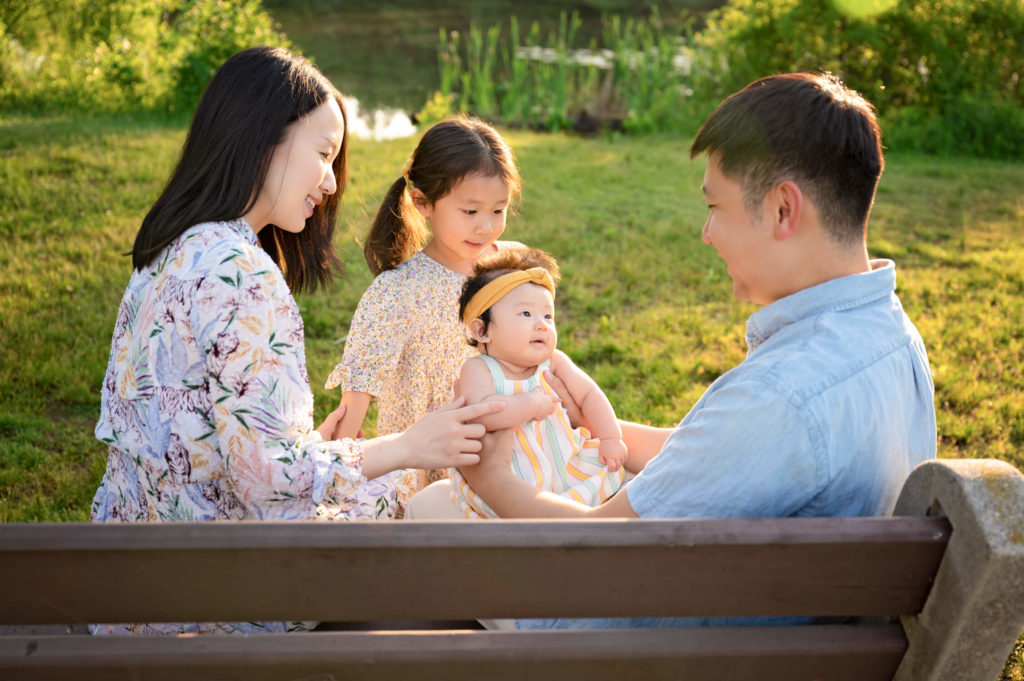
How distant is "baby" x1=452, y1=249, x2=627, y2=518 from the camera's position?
280 centimetres

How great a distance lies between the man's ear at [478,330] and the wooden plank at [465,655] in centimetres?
157

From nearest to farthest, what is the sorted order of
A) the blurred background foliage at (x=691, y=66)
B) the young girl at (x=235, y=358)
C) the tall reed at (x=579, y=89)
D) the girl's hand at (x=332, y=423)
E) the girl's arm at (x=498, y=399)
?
the young girl at (x=235, y=358), the girl's arm at (x=498, y=399), the girl's hand at (x=332, y=423), the blurred background foliage at (x=691, y=66), the tall reed at (x=579, y=89)

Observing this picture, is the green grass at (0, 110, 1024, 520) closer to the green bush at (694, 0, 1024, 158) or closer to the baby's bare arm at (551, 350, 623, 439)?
the green bush at (694, 0, 1024, 158)

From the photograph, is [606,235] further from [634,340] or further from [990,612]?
[990,612]

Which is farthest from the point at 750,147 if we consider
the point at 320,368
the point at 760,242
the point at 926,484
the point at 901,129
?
the point at 901,129

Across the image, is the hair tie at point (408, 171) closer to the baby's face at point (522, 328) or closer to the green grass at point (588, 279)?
the baby's face at point (522, 328)

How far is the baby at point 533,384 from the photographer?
2797 mm

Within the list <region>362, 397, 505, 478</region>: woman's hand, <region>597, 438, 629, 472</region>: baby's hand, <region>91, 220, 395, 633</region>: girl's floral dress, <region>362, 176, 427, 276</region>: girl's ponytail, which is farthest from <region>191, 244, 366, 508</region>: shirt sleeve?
<region>362, 176, 427, 276</region>: girl's ponytail

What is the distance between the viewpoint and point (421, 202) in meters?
3.67

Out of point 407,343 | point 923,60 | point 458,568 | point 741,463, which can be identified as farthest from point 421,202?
point 923,60

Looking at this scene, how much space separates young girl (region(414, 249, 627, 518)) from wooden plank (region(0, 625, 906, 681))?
1181 mm

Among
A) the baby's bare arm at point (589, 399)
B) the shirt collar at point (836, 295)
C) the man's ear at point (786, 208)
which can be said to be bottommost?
the baby's bare arm at point (589, 399)

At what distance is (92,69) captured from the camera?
1142cm

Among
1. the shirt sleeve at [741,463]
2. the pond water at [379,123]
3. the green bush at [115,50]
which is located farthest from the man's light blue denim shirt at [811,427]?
the green bush at [115,50]
